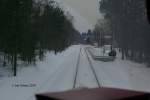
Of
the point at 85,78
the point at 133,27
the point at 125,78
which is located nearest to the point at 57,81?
the point at 85,78

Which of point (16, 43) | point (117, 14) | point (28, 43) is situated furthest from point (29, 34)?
point (117, 14)

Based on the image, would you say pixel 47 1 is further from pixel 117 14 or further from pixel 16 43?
pixel 16 43

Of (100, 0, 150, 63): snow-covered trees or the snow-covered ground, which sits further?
(100, 0, 150, 63): snow-covered trees

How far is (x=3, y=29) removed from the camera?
2167 centimetres

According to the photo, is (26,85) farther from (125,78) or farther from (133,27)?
(133,27)

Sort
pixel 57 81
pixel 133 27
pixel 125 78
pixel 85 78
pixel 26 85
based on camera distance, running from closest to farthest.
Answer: pixel 26 85
pixel 57 81
pixel 125 78
pixel 85 78
pixel 133 27

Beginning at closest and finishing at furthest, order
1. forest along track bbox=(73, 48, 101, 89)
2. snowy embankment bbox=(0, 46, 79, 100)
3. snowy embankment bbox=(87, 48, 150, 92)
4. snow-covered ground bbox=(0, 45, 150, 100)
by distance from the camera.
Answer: snowy embankment bbox=(0, 46, 79, 100) < snow-covered ground bbox=(0, 45, 150, 100) < snowy embankment bbox=(87, 48, 150, 92) < forest along track bbox=(73, 48, 101, 89)

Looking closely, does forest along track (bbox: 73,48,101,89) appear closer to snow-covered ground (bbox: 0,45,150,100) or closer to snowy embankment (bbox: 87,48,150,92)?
snow-covered ground (bbox: 0,45,150,100)

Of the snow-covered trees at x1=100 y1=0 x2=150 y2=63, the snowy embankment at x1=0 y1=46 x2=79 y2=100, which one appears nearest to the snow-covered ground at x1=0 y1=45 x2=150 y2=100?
the snowy embankment at x1=0 y1=46 x2=79 y2=100

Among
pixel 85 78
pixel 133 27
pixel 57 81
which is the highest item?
pixel 133 27

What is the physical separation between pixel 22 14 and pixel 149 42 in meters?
17.9

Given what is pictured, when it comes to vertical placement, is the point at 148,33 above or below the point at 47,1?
below

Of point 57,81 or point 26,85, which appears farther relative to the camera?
point 57,81

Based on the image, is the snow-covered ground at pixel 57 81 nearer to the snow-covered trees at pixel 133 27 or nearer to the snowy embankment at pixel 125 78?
the snowy embankment at pixel 125 78
